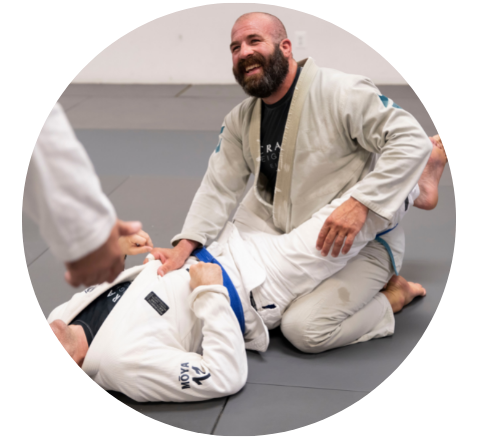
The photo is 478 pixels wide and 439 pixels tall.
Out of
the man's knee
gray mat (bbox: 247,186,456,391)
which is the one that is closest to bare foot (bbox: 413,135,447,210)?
gray mat (bbox: 247,186,456,391)

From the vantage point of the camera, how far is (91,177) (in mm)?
668

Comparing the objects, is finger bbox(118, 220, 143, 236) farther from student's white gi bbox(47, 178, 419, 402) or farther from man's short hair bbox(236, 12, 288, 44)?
man's short hair bbox(236, 12, 288, 44)

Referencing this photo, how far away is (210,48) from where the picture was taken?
2.17 m

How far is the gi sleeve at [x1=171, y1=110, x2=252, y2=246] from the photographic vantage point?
2.14 m

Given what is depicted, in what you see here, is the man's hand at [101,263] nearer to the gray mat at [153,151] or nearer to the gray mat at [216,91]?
the gray mat at [216,91]

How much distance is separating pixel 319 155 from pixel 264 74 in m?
0.37

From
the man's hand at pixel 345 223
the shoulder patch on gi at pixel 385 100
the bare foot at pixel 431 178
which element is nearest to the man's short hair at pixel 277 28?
the shoulder patch on gi at pixel 385 100

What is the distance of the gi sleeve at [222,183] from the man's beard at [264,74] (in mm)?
234

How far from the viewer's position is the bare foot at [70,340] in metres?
1.63

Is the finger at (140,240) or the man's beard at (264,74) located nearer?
the finger at (140,240)

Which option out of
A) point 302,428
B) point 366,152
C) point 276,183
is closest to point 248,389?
point 302,428

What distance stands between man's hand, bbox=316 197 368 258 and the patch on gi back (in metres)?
0.61

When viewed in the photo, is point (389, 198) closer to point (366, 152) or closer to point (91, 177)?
point (366, 152)

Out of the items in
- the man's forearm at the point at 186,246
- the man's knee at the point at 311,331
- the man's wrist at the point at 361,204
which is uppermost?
the man's wrist at the point at 361,204
